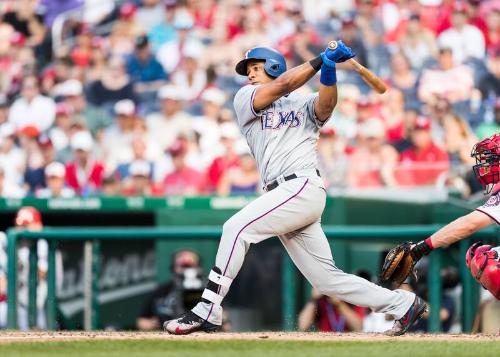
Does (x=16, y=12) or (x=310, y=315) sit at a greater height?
(x=16, y=12)

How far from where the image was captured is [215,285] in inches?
243

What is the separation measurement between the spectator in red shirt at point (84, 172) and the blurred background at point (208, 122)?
0.02 m

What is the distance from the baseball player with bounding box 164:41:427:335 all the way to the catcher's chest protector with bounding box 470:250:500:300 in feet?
1.22

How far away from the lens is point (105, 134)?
12812 mm

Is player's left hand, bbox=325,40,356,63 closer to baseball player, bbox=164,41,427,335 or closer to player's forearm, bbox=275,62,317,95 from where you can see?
baseball player, bbox=164,41,427,335

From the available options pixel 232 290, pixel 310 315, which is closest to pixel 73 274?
pixel 232 290

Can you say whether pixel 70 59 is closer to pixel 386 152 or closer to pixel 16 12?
pixel 16 12

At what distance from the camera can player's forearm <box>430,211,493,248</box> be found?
6223 millimetres

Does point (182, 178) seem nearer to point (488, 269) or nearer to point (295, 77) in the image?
point (488, 269)

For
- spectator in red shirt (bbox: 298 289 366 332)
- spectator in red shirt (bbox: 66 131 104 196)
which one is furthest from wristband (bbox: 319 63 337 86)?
spectator in red shirt (bbox: 66 131 104 196)

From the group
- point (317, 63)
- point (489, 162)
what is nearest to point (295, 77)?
point (317, 63)

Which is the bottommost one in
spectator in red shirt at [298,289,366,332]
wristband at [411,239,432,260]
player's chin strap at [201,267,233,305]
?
spectator in red shirt at [298,289,366,332]

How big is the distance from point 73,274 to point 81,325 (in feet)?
2.17

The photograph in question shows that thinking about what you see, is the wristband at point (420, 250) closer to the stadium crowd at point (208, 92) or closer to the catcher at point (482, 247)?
the catcher at point (482, 247)
